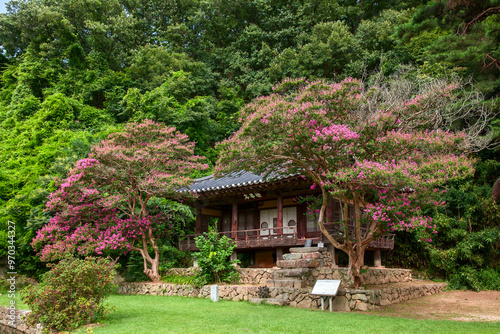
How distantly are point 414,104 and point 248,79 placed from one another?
20267 mm

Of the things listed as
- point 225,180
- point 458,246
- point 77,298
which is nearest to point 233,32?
point 225,180

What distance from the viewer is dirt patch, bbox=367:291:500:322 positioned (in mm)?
9414

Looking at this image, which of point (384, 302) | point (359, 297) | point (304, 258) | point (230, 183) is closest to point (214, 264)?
point (304, 258)

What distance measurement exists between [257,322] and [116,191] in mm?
9198

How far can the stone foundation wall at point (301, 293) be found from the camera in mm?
9984

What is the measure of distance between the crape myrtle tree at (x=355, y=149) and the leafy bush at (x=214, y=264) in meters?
3.38

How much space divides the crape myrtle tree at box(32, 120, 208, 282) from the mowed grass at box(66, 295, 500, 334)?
4444 millimetres

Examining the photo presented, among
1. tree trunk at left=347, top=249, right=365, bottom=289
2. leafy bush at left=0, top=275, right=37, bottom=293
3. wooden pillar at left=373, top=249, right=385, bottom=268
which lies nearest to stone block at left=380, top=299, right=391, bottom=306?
tree trunk at left=347, top=249, right=365, bottom=289

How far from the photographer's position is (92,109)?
84.3 feet

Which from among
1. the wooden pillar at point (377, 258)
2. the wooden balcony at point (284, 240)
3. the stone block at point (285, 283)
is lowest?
the stone block at point (285, 283)

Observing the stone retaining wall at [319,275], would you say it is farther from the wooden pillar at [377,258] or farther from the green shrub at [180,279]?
the wooden pillar at [377,258]

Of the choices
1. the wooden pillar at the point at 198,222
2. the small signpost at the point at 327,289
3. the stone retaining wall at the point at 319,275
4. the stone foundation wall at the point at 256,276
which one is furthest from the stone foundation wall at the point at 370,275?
the wooden pillar at the point at 198,222

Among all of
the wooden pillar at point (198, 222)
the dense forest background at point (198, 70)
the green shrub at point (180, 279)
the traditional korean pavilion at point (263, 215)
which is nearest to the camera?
the green shrub at point (180, 279)

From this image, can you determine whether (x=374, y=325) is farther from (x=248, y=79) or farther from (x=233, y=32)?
(x=233, y=32)
